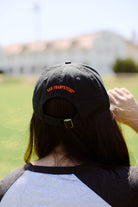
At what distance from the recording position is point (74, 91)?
1.09m

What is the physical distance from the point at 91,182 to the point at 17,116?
27.2 inches

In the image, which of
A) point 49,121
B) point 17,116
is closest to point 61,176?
point 49,121

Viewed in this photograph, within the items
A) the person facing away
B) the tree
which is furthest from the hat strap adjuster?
the tree

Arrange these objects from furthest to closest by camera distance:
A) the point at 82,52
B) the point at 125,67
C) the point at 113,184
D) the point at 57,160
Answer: the point at 82,52
the point at 125,67
the point at 57,160
the point at 113,184

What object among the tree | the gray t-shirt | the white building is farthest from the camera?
the white building

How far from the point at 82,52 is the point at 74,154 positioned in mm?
43436

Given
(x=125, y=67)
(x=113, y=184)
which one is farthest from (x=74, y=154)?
(x=125, y=67)

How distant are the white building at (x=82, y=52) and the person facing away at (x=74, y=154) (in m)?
41.0

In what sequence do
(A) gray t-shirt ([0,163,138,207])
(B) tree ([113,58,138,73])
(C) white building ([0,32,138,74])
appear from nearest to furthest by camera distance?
1. (A) gray t-shirt ([0,163,138,207])
2. (B) tree ([113,58,138,73])
3. (C) white building ([0,32,138,74])

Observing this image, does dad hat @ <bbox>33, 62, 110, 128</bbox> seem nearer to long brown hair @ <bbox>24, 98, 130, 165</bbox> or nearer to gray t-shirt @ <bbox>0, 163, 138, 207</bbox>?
long brown hair @ <bbox>24, 98, 130, 165</bbox>

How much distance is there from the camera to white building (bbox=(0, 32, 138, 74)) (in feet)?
144

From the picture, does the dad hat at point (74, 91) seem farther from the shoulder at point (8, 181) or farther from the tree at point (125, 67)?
the tree at point (125, 67)

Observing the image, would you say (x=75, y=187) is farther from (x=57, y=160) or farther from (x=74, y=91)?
(x=74, y=91)

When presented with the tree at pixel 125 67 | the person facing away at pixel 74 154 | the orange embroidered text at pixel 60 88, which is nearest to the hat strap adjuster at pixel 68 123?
the person facing away at pixel 74 154
